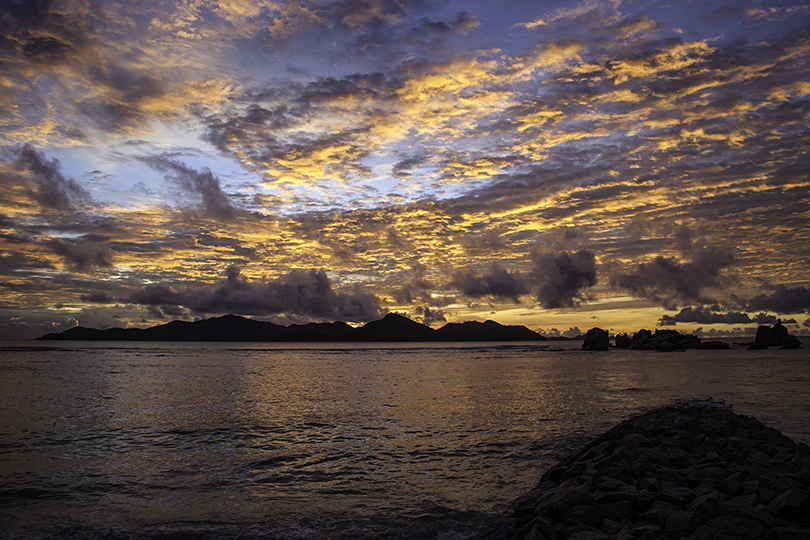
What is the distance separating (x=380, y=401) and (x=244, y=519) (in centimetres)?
2003

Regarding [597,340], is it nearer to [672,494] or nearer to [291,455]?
[291,455]

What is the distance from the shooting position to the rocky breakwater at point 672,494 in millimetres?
6664

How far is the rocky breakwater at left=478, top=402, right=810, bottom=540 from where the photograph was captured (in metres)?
6.66

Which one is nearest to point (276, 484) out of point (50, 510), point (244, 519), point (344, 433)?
point (244, 519)

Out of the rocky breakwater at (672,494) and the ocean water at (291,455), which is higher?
the rocky breakwater at (672,494)

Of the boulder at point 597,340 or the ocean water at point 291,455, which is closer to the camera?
the ocean water at point 291,455

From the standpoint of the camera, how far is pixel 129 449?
16.9m

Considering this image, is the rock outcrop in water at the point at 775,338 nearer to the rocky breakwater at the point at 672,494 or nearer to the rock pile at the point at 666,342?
the rock pile at the point at 666,342

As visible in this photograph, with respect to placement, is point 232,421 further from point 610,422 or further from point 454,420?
point 610,422

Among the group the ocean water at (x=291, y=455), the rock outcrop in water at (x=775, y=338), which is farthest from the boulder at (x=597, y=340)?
the ocean water at (x=291, y=455)

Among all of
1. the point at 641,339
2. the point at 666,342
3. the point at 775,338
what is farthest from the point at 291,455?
the point at 775,338

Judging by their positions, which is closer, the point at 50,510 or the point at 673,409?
the point at 50,510

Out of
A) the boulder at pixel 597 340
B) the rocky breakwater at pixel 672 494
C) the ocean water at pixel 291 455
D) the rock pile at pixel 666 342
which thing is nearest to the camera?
the rocky breakwater at pixel 672 494

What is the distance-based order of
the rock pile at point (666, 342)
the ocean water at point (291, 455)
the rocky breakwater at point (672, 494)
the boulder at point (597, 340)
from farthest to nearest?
the boulder at point (597, 340), the rock pile at point (666, 342), the ocean water at point (291, 455), the rocky breakwater at point (672, 494)
